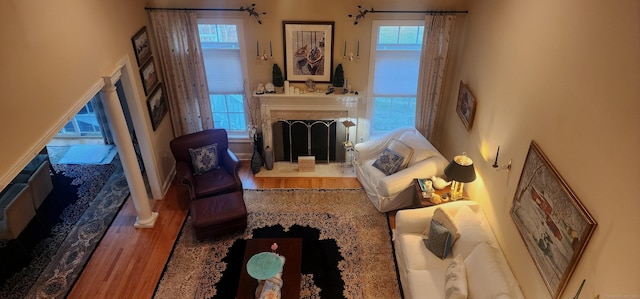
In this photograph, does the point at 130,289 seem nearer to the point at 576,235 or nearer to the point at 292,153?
the point at 292,153

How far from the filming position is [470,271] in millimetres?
4191

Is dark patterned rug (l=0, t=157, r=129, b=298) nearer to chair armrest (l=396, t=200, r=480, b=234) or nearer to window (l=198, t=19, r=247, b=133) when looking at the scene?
window (l=198, t=19, r=247, b=133)

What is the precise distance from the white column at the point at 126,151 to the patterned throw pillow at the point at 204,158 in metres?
0.85

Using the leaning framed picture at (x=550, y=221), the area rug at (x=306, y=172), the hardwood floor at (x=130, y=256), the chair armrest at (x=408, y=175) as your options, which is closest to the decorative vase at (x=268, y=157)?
the area rug at (x=306, y=172)

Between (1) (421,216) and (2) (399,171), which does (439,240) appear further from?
(2) (399,171)

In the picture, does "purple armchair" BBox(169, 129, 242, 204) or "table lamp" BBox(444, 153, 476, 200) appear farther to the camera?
"purple armchair" BBox(169, 129, 242, 204)

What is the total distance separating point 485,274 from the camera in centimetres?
399

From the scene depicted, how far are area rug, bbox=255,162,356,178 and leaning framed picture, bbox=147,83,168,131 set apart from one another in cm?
178

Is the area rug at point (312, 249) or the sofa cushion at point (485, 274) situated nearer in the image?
the sofa cushion at point (485, 274)

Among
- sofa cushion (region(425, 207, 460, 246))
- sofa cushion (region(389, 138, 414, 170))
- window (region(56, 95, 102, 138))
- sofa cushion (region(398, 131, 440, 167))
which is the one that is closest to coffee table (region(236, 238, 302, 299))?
sofa cushion (region(425, 207, 460, 246))

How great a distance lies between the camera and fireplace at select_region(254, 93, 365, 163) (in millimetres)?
6566

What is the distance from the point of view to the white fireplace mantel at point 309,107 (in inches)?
256

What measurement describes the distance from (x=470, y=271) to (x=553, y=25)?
2.45 m

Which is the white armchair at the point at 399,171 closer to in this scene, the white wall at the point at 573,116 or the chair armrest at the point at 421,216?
the chair armrest at the point at 421,216
